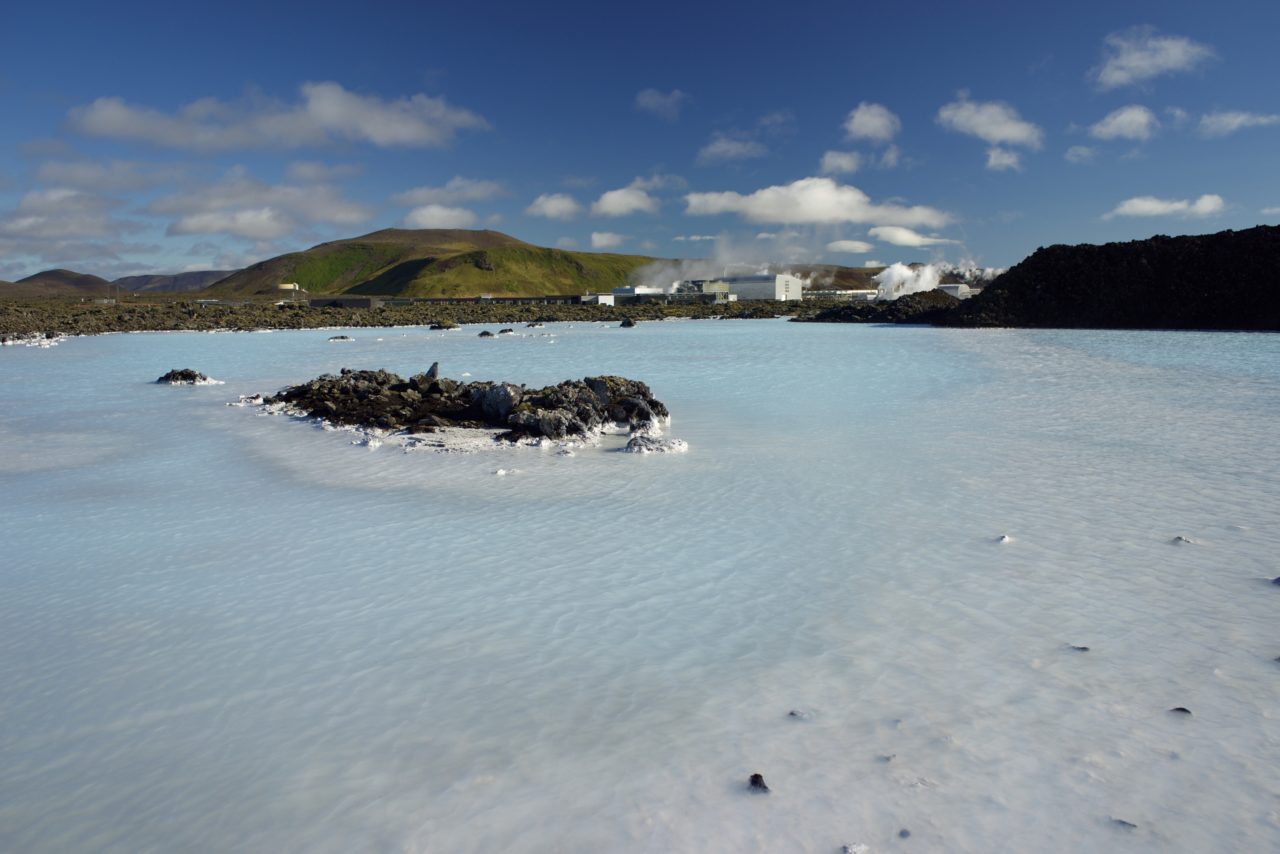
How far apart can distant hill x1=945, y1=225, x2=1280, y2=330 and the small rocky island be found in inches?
1495

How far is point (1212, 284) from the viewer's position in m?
39.3

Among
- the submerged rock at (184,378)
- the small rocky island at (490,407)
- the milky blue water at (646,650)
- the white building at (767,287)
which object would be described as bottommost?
the milky blue water at (646,650)

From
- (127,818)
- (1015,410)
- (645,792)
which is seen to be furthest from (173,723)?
(1015,410)

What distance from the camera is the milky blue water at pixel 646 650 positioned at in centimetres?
323

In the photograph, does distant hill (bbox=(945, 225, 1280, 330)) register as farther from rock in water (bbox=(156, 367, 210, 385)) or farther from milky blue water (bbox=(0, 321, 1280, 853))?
rock in water (bbox=(156, 367, 210, 385))

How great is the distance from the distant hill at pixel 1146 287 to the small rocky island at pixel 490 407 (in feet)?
125

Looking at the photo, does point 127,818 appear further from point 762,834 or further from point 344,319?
point 344,319

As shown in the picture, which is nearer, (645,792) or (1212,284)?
(645,792)

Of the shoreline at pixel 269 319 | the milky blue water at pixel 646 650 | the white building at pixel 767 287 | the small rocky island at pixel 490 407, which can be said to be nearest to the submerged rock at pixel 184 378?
the small rocky island at pixel 490 407

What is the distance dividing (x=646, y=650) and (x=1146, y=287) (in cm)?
4715

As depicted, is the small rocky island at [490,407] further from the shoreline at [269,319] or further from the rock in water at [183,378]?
the shoreline at [269,319]

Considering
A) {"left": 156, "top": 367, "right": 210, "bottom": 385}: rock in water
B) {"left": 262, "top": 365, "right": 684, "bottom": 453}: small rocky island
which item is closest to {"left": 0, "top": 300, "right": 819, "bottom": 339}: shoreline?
{"left": 156, "top": 367, "right": 210, "bottom": 385}: rock in water

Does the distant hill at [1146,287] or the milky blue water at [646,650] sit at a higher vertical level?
the distant hill at [1146,287]

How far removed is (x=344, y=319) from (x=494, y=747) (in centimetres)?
6545
